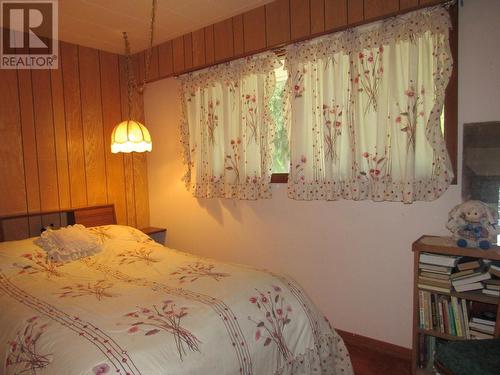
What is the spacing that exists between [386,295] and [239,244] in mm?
1307

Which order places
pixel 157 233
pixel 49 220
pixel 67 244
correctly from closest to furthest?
pixel 67 244, pixel 49 220, pixel 157 233

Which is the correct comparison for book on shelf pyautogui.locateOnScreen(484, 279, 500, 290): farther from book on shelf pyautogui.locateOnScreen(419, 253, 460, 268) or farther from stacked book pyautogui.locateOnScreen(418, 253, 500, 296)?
book on shelf pyautogui.locateOnScreen(419, 253, 460, 268)

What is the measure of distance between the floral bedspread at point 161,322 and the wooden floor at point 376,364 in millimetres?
361

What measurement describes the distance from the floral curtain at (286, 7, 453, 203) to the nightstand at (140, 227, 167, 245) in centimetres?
171

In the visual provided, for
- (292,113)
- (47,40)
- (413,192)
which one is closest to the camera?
(413,192)

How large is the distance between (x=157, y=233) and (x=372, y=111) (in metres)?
2.56

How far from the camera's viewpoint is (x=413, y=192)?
6.95 feet

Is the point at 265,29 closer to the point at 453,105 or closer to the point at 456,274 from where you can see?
the point at 453,105

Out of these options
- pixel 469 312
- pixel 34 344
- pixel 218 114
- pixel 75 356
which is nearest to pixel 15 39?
pixel 218 114

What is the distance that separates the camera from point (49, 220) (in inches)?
121

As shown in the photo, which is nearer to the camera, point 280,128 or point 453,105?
point 453,105

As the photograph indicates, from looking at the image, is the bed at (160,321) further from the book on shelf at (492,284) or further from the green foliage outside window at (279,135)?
the green foliage outside window at (279,135)

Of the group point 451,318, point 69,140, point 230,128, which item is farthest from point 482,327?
point 69,140

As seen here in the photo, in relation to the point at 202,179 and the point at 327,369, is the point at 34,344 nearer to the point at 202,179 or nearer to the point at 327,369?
the point at 327,369
